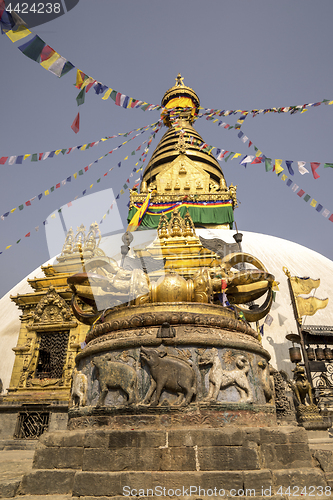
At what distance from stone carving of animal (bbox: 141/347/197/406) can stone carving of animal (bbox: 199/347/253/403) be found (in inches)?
7.5

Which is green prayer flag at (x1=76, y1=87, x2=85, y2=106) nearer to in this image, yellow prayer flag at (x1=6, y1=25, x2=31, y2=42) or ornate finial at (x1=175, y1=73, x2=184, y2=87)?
yellow prayer flag at (x1=6, y1=25, x2=31, y2=42)

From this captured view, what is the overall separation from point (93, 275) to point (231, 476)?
3.12 m

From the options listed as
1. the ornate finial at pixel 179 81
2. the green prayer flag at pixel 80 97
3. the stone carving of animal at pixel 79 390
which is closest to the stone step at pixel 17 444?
the stone carving of animal at pixel 79 390

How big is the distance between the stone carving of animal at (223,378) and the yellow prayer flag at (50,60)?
536 cm

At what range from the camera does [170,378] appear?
134 inches

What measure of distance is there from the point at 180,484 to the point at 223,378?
107cm

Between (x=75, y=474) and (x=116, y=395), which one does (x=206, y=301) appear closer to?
(x=116, y=395)

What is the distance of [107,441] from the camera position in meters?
3.14

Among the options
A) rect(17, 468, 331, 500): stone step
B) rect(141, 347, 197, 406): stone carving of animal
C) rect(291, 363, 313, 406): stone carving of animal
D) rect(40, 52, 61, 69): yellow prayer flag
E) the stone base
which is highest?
rect(40, 52, 61, 69): yellow prayer flag

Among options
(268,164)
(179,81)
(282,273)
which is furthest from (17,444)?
(179,81)

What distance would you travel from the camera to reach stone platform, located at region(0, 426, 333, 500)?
284 cm

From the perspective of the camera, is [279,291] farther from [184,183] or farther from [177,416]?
[184,183]

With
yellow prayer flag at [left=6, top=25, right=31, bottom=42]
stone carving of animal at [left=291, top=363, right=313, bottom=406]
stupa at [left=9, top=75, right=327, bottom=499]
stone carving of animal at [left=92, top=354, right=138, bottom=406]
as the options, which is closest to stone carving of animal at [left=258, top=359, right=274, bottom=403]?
stupa at [left=9, top=75, right=327, bottom=499]

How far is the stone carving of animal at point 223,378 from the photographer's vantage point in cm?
348
